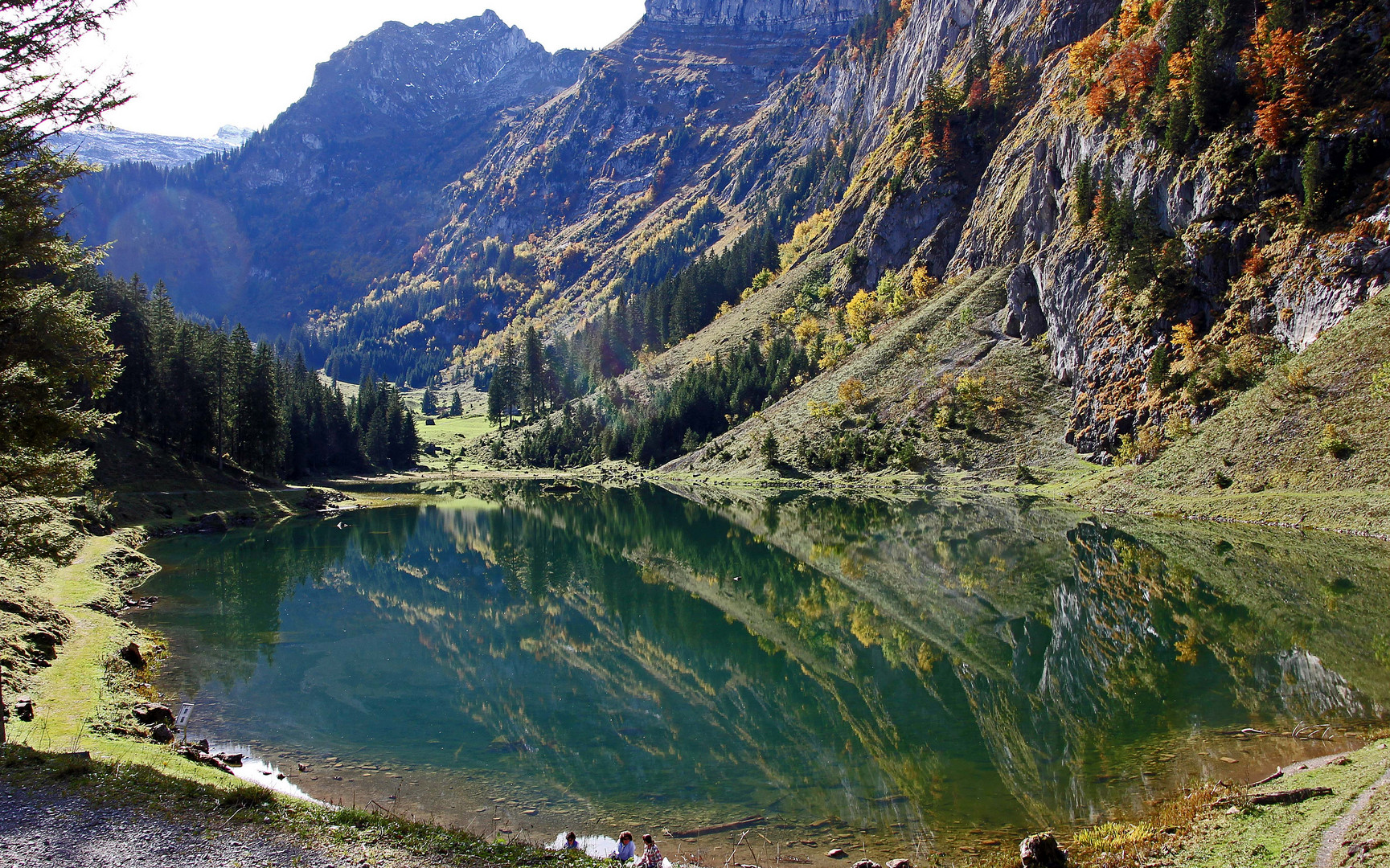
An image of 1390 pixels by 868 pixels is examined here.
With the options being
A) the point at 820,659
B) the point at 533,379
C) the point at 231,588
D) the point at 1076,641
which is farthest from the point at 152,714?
the point at 533,379

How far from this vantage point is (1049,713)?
21.7 meters

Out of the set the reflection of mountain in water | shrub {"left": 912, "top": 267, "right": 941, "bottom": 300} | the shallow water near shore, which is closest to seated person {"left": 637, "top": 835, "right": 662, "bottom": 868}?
the shallow water near shore

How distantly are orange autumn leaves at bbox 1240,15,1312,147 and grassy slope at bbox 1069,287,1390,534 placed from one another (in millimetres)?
24526

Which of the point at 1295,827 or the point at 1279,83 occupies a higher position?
the point at 1279,83

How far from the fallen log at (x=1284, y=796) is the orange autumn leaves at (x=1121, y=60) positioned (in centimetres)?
10230

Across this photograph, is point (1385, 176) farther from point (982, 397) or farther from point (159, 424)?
point (159, 424)

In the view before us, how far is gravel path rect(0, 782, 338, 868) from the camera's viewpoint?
34.6 feet

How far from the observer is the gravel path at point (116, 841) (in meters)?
10.5

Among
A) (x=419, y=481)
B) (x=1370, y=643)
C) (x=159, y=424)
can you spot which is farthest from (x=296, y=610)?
(x=419, y=481)

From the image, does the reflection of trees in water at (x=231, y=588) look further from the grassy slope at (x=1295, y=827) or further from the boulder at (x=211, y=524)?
the grassy slope at (x=1295, y=827)

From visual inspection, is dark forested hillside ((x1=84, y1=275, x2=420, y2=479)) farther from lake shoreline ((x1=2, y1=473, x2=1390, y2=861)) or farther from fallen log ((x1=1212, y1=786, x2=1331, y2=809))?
fallen log ((x1=1212, y1=786, x2=1331, y2=809))

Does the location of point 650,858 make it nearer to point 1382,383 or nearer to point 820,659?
point 820,659

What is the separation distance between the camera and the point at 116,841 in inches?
434

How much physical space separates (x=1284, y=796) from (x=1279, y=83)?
82837mm
